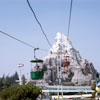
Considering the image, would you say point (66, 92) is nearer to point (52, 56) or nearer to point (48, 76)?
point (48, 76)

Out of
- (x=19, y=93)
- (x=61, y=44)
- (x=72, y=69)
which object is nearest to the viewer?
(x=19, y=93)

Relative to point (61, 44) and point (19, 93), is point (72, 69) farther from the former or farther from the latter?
point (19, 93)

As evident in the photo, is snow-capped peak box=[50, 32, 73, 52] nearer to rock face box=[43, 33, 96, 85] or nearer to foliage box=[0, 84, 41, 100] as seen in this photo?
rock face box=[43, 33, 96, 85]

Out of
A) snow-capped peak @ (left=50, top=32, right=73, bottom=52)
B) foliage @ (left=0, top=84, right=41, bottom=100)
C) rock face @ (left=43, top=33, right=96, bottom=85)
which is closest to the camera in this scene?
foliage @ (left=0, top=84, right=41, bottom=100)

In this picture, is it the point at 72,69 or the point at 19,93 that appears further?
the point at 72,69

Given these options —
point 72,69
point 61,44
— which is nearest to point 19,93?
point 72,69

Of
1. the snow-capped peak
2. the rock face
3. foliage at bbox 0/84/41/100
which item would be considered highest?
the snow-capped peak

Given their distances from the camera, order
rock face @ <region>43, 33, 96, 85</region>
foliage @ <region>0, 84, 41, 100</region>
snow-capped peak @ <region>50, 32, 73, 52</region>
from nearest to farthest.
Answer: foliage @ <region>0, 84, 41, 100</region> < rock face @ <region>43, 33, 96, 85</region> < snow-capped peak @ <region>50, 32, 73, 52</region>

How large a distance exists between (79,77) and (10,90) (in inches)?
2000

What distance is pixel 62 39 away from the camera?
78.1m

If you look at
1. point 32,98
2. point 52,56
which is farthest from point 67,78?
point 32,98

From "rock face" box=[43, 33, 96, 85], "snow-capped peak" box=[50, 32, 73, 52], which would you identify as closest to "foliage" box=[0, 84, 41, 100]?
"rock face" box=[43, 33, 96, 85]

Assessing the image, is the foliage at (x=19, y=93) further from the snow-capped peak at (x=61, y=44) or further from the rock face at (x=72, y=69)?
the snow-capped peak at (x=61, y=44)

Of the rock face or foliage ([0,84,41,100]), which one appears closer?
foliage ([0,84,41,100])
